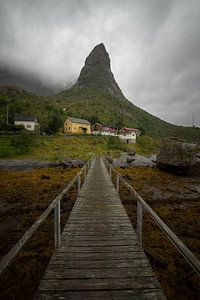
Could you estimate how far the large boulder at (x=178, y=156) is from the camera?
68.3 feet

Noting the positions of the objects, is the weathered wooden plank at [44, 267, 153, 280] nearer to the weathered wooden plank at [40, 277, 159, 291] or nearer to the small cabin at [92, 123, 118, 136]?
the weathered wooden plank at [40, 277, 159, 291]

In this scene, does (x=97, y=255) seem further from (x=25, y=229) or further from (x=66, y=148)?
(x=66, y=148)

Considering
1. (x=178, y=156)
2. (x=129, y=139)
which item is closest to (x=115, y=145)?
(x=129, y=139)

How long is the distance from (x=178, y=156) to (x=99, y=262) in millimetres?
19837

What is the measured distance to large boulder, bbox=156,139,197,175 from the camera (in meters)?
20.8

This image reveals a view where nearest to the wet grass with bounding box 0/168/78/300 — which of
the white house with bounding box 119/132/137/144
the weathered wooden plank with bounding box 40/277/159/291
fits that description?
the weathered wooden plank with bounding box 40/277/159/291

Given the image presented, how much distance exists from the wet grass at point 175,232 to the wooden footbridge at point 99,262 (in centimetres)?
92

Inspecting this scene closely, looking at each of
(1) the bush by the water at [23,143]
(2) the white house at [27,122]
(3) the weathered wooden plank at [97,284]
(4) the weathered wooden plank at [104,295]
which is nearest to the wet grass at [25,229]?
(3) the weathered wooden plank at [97,284]

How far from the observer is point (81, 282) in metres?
3.22

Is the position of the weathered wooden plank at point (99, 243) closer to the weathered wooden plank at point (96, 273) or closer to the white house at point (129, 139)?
the weathered wooden plank at point (96, 273)

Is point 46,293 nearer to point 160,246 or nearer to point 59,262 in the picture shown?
point 59,262

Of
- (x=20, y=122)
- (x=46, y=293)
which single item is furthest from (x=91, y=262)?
(x=20, y=122)

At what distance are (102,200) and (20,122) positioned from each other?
67.9 m

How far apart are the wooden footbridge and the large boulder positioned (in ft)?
56.2
